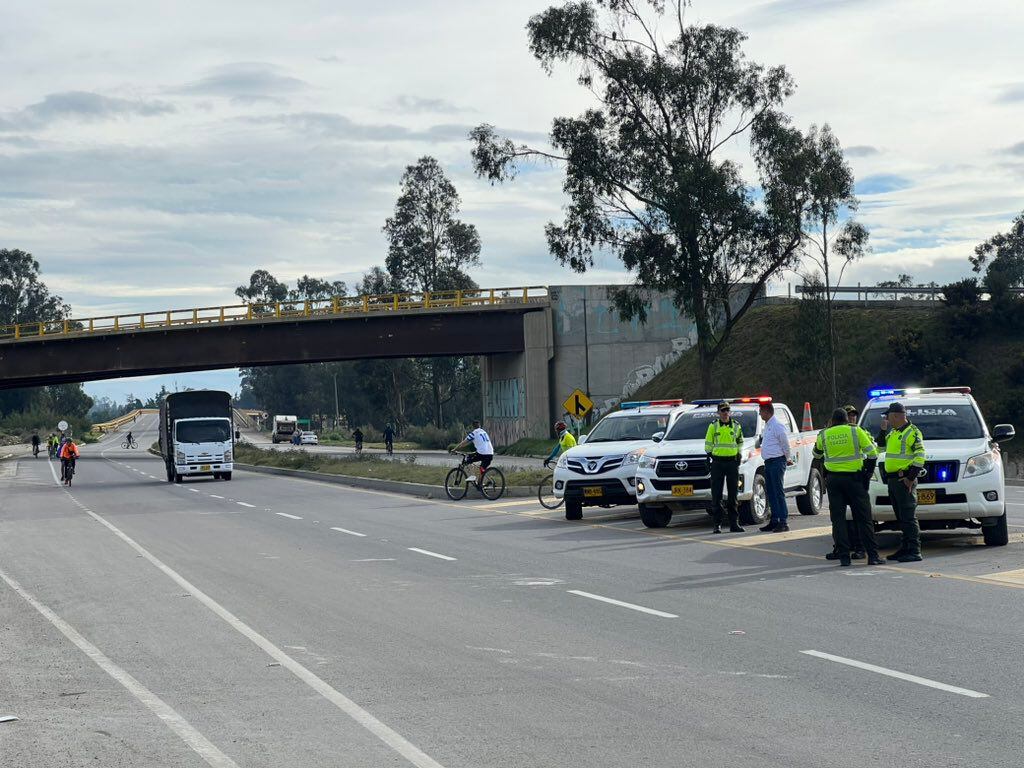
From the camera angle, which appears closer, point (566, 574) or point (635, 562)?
point (566, 574)

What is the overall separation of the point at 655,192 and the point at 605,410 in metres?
23.0

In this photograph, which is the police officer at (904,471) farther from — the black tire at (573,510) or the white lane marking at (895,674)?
the black tire at (573,510)

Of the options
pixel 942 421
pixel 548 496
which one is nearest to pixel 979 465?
pixel 942 421

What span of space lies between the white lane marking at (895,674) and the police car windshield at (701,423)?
11816 millimetres

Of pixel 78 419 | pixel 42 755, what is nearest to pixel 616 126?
pixel 42 755

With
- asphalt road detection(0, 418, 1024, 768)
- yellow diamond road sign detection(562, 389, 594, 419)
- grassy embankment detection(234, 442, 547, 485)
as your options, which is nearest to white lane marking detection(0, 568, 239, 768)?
asphalt road detection(0, 418, 1024, 768)

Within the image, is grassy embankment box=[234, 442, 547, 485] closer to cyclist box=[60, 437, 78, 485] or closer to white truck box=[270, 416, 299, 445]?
cyclist box=[60, 437, 78, 485]

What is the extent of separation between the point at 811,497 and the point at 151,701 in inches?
619

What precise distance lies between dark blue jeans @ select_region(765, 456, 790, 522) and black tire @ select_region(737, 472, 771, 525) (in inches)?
41.9

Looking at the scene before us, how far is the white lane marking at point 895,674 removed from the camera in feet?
25.9

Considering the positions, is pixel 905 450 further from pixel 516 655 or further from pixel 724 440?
pixel 516 655

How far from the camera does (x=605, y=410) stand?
2729 inches

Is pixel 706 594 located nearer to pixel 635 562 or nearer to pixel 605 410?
pixel 635 562

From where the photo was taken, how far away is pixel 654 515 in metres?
20.5
